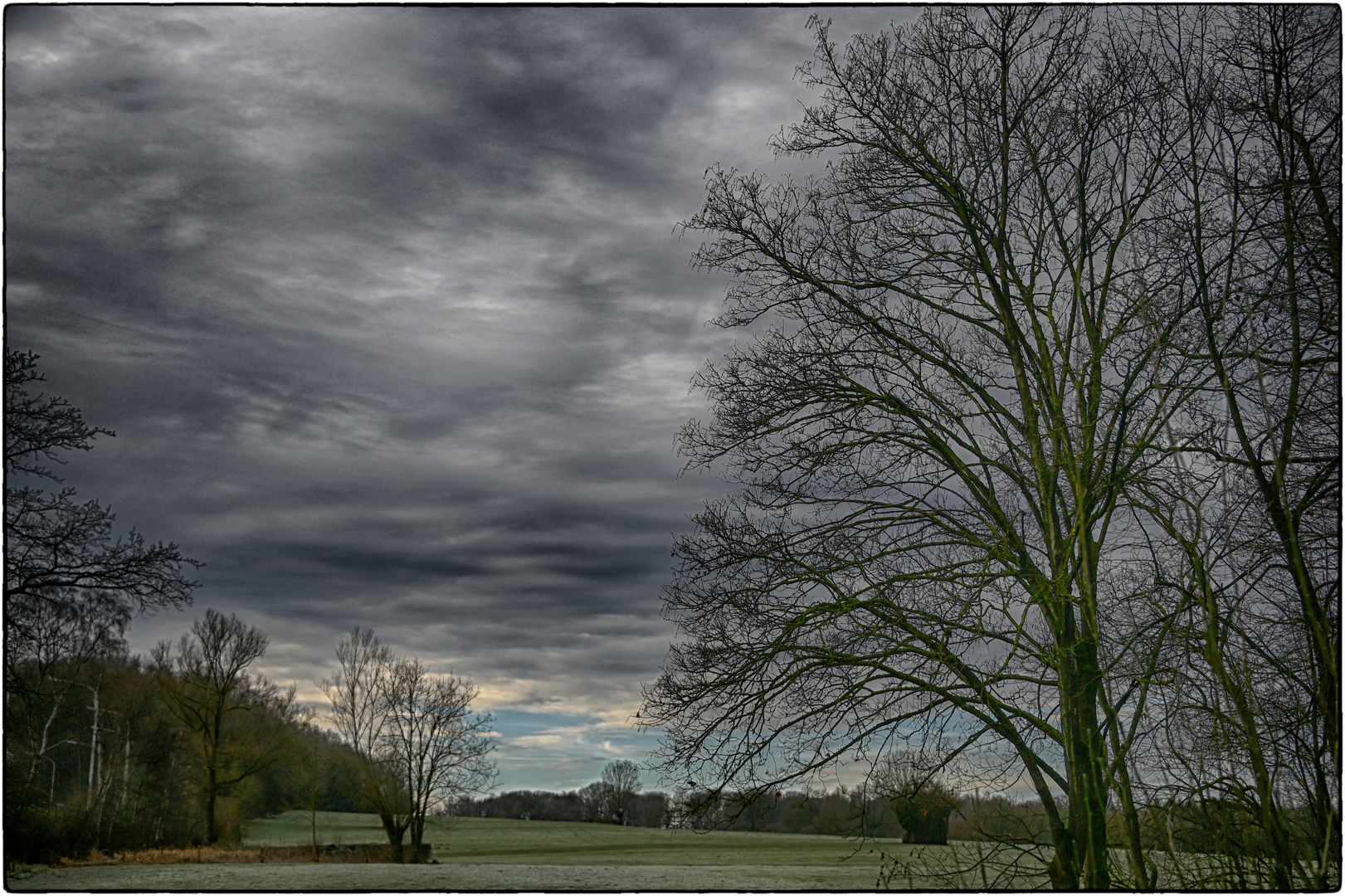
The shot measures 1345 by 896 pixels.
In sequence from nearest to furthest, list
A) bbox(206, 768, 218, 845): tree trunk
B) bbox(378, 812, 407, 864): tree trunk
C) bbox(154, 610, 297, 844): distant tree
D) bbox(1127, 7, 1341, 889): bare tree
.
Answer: bbox(1127, 7, 1341, 889): bare tree, bbox(154, 610, 297, 844): distant tree, bbox(206, 768, 218, 845): tree trunk, bbox(378, 812, 407, 864): tree trunk

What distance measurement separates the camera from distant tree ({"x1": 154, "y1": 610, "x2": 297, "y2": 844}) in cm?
1244

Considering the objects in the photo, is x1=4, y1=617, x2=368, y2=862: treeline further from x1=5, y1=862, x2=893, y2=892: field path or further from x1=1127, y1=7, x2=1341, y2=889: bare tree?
x1=1127, y1=7, x2=1341, y2=889: bare tree

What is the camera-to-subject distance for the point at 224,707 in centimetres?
1608

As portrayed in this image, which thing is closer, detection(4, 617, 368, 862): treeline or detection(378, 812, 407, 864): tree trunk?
detection(4, 617, 368, 862): treeline

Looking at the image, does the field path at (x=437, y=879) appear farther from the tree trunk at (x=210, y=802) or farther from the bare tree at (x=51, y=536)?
the tree trunk at (x=210, y=802)

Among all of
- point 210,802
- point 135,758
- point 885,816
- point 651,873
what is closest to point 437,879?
point 651,873

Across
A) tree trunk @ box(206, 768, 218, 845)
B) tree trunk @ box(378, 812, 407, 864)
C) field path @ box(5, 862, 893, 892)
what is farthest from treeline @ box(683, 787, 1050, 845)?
tree trunk @ box(378, 812, 407, 864)

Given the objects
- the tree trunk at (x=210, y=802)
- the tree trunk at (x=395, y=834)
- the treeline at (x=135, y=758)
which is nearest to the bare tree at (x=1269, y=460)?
the treeline at (x=135, y=758)

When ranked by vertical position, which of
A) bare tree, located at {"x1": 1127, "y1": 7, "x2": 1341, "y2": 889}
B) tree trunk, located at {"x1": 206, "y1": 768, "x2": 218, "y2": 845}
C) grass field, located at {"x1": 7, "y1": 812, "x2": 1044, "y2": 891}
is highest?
bare tree, located at {"x1": 1127, "y1": 7, "x2": 1341, "y2": 889}

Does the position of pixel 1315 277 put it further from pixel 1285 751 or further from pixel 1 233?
pixel 1 233

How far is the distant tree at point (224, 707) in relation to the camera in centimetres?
1244

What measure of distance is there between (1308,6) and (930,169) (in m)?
2.64

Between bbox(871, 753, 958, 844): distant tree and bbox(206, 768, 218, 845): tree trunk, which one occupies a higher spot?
bbox(871, 753, 958, 844): distant tree

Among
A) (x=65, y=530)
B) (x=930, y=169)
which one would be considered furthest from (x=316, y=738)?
(x=930, y=169)
